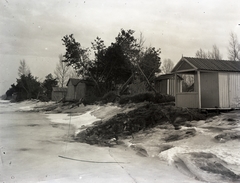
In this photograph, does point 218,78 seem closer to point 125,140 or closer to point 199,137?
point 199,137

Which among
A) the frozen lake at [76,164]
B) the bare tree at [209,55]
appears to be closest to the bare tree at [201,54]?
the bare tree at [209,55]

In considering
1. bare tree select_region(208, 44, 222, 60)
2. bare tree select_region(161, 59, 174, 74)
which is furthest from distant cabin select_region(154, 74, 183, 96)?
bare tree select_region(208, 44, 222, 60)

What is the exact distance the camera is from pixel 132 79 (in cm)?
1688

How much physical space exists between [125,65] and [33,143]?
9755 mm

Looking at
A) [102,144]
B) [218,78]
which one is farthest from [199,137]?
[218,78]

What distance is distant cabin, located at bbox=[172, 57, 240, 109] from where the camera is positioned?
10523mm

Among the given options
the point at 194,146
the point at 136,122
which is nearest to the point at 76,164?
the point at 194,146

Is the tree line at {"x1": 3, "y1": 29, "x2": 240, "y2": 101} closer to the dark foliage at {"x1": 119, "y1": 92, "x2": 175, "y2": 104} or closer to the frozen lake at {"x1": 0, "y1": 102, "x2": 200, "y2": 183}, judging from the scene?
the dark foliage at {"x1": 119, "y1": 92, "x2": 175, "y2": 104}

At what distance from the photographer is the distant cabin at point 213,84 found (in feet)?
34.5

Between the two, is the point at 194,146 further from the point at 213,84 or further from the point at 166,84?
the point at 166,84

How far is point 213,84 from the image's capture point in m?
10.9

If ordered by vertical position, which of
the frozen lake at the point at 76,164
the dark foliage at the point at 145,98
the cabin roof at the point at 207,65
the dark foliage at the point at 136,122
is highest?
the cabin roof at the point at 207,65

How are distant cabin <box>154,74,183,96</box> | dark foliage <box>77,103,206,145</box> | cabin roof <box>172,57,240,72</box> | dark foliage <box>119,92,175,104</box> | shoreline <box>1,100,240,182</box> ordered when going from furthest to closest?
distant cabin <box>154,74,183,96</box>, dark foliage <box>119,92,175,104</box>, cabin roof <box>172,57,240,72</box>, dark foliage <box>77,103,206,145</box>, shoreline <box>1,100,240,182</box>

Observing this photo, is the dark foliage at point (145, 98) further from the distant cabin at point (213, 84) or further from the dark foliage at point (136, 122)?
the dark foliage at point (136, 122)
